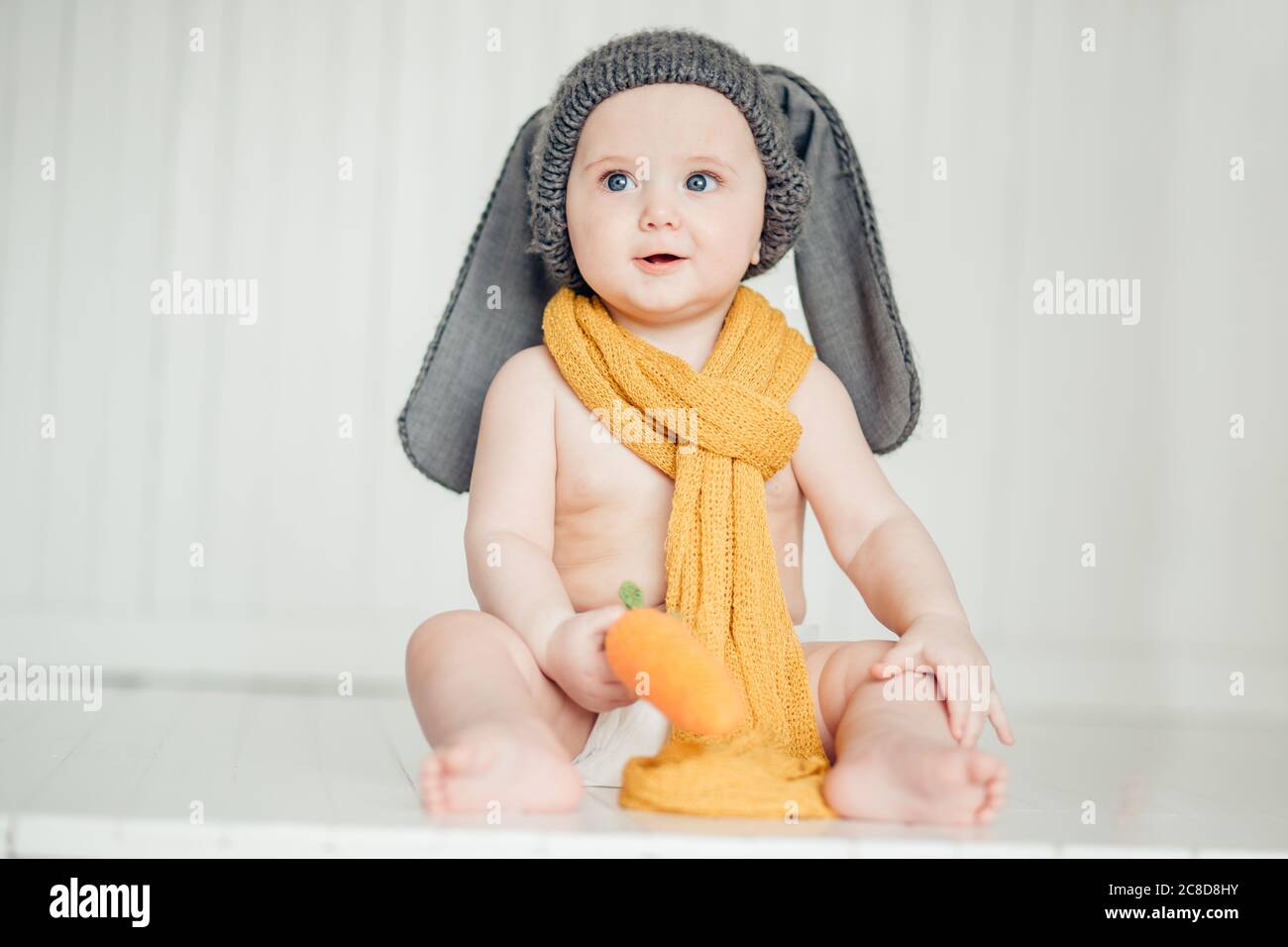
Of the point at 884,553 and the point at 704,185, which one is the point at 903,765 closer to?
the point at 884,553

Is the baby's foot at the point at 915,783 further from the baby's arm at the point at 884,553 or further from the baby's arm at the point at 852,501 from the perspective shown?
the baby's arm at the point at 852,501

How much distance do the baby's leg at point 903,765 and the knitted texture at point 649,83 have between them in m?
0.48

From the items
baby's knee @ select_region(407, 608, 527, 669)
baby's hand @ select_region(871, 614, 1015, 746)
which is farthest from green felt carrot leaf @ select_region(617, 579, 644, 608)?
baby's hand @ select_region(871, 614, 1015, 746)

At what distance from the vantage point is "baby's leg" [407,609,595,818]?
2.93 feet

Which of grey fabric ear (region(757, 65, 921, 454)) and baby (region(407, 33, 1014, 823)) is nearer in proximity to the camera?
baby (region(407, 33, 1014, 823))

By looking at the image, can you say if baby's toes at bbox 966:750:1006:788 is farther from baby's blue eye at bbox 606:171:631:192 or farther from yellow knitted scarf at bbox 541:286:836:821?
baby's blue eye at bbox 606:171:631:192

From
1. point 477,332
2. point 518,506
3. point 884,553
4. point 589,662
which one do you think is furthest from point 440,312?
point 589,662

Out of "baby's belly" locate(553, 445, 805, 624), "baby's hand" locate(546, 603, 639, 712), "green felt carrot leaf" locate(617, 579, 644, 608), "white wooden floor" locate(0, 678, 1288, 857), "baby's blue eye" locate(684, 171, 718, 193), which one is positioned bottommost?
"white wooden floor" locate(0, 678, 1288, 857)

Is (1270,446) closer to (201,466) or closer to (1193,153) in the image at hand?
Answer: (1193,153)

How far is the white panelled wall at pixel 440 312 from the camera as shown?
2.33m

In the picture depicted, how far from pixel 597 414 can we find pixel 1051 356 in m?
1.31

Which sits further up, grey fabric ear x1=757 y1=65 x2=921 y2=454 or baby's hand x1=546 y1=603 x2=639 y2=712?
grey fabric ear x1=757 y1=65 x2=921 y2=454

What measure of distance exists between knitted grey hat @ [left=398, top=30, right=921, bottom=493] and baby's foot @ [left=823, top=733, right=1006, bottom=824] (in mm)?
525
